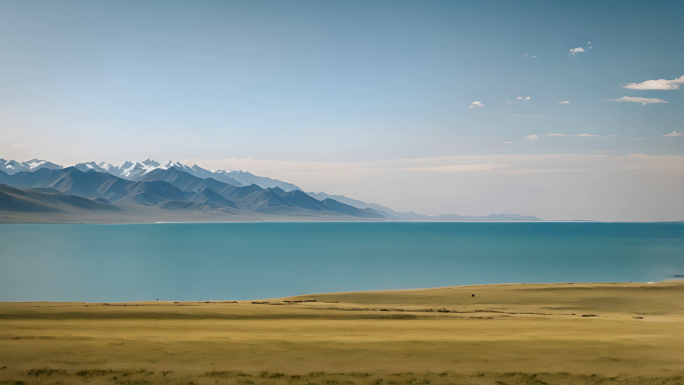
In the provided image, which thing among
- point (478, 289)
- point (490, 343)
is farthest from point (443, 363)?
point (478, 289)

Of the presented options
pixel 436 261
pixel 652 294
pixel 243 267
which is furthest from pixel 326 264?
pixel 652 294

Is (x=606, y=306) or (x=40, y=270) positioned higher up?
(x=606, y=306)

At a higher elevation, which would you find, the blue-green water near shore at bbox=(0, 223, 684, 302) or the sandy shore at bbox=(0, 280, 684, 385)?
the sandy shore at bbox=(0, 280, 684, 385)

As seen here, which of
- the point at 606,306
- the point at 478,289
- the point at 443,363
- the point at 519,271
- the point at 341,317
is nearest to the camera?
the point at 443,363

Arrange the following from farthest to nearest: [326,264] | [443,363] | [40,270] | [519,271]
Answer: [326,264] → [519,271] → [40,270] → [443,363]

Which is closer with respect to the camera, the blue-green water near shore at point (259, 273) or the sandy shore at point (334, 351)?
the sandy shore at point (334, 351)

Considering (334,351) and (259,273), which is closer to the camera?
(334,351)

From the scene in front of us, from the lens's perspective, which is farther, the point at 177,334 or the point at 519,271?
the point at 519,271

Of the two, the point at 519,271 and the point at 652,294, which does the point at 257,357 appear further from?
the point at 519,271

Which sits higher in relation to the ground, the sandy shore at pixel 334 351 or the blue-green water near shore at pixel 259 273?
the sandy shore at pixel 334 351

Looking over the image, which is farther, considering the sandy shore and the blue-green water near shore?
the blue-green water near shore

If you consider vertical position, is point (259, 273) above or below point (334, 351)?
below

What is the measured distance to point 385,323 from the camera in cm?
2105

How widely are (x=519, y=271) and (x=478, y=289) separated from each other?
31.7 metres
